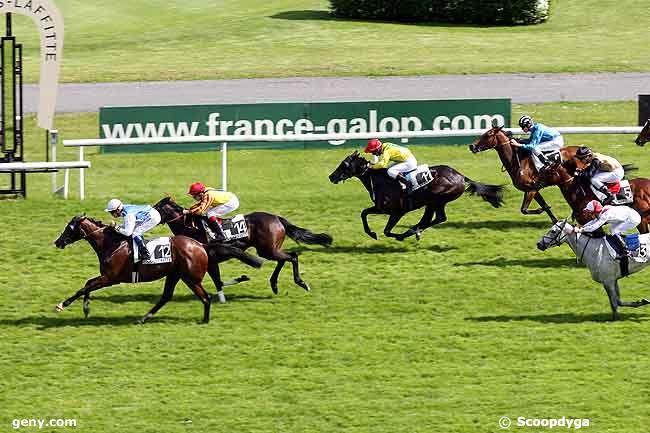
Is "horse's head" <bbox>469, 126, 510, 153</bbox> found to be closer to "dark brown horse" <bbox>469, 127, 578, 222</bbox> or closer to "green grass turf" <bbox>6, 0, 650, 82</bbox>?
"dark brown horse" <bbox>469, 127, 578, 222</bbox>

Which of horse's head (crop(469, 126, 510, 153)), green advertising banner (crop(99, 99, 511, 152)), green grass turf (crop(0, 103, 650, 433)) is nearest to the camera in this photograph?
green grass turf (crop(0, 103, 650, 433))

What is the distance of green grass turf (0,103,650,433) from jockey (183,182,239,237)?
2.96 ft

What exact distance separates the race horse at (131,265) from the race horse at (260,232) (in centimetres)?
102

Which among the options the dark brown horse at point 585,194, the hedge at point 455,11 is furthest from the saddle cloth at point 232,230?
the hedge at point 455,11

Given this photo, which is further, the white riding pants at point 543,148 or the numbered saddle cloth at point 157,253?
the white riding pants at point 543,148

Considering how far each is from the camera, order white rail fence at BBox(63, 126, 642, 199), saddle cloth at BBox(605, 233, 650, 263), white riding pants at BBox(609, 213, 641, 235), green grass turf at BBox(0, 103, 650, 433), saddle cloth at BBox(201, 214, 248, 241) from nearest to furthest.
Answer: green grass turf at BBox(0, 103, 650, 433) < saddle cloth at BBox(605, 233, 650, 263) < white riding pants at BBox(609, 213, 641, 235) < saddle cloth at BBox(201, 214, 248, 241) < white rail fence at BBox(63, 126, 642, 199)

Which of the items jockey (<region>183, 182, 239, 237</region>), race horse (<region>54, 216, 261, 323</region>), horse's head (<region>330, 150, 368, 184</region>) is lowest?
race horse (<region>54, 216, 261, 323</region>)

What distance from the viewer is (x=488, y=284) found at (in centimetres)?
1608

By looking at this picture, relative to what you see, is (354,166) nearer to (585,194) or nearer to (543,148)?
(543,148)

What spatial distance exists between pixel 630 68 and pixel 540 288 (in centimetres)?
1779

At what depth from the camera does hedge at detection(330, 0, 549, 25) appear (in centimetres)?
3878

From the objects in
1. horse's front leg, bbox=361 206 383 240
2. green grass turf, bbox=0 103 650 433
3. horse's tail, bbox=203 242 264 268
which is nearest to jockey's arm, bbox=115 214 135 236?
horse's tail, bbox=203 242 264 268

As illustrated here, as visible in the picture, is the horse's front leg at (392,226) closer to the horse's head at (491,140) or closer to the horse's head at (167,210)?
the horse's head at (491,140)

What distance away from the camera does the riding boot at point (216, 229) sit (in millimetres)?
15477
